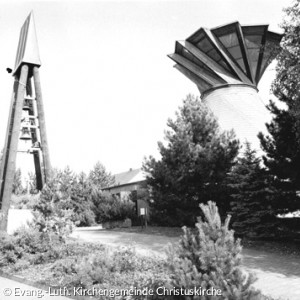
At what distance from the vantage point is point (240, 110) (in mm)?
28984

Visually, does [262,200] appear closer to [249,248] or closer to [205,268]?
[249,248]

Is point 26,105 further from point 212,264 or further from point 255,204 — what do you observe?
point 212,264

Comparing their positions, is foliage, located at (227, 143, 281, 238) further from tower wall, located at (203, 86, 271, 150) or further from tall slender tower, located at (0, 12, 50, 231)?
tower wall, located at (203, 86, 271, 150)

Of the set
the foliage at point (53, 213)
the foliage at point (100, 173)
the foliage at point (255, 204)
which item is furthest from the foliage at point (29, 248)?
the foliage at point (100, 173)

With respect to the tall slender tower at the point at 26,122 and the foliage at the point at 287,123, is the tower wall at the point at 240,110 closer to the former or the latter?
the foliage at the point at 287,123

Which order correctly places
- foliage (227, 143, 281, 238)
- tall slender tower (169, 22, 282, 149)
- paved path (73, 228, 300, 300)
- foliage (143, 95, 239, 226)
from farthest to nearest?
tall slender tower (169, 22, 282, 149)
foliage (143, 95, 239, 226)
foliage (227, 143, 281, 238)
paved path (73, 228, 300, 300)

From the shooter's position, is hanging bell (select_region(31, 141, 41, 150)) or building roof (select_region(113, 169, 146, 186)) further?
building roof (select_region(113, 169, 146, 186))

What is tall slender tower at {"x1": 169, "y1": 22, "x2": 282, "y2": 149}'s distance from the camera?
2939cm

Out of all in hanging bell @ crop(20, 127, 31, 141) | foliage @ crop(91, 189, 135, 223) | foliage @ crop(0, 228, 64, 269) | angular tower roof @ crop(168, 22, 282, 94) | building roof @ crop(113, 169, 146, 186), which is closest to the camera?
foliage @ crop(0, 228, 64, 269)

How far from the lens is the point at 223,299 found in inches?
150

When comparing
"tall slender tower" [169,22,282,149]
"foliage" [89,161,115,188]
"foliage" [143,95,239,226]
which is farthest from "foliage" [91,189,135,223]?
"foliage" [89,161,115,188]

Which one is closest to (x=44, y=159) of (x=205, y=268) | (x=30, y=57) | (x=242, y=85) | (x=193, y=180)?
(x=30, y=57)

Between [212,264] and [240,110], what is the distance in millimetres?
26689

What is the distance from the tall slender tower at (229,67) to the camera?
29.4m
